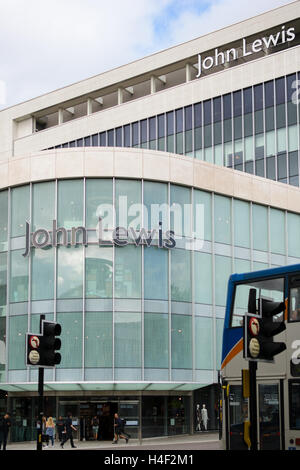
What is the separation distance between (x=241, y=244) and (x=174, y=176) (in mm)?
5740

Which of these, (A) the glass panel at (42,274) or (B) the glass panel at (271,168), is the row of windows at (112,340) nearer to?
(A) the glass panel at (42,274)

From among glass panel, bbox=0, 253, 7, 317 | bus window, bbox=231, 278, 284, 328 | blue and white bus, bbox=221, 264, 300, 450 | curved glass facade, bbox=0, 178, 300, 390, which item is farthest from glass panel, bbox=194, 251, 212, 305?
blue and white bus, bbox=221, 264, 300, 450

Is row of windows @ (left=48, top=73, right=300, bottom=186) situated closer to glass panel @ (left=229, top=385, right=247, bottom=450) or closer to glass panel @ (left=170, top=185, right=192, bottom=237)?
glass panel @ (left=170, top=185, right=192, bottom=237)

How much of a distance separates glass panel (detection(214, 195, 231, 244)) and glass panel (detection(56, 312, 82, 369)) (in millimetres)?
8840

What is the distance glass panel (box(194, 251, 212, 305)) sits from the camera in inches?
1487

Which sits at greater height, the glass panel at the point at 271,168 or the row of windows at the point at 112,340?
the glass panel at the point at 271,168

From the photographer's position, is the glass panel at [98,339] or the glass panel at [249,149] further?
the glass panel at [249,149]

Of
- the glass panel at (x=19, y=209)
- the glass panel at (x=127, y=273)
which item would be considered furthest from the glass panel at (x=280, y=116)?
the glass panel at (x=19, y=209)

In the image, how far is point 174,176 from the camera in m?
37.7

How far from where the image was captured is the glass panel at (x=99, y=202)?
36.0 m

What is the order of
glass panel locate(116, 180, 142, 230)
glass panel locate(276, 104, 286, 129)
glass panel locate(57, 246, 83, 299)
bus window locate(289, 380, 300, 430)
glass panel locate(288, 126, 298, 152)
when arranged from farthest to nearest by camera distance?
glass panel locate(276, 104, 286, 129) → glass panel locate(288, 126, 298, 152) → glass panel locate(116, 180, 142, 230) → glass panel locate(57, 246, 83, 299) → bus window locate(289, 380, 300, 430)

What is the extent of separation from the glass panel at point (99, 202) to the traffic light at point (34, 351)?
817 inches
